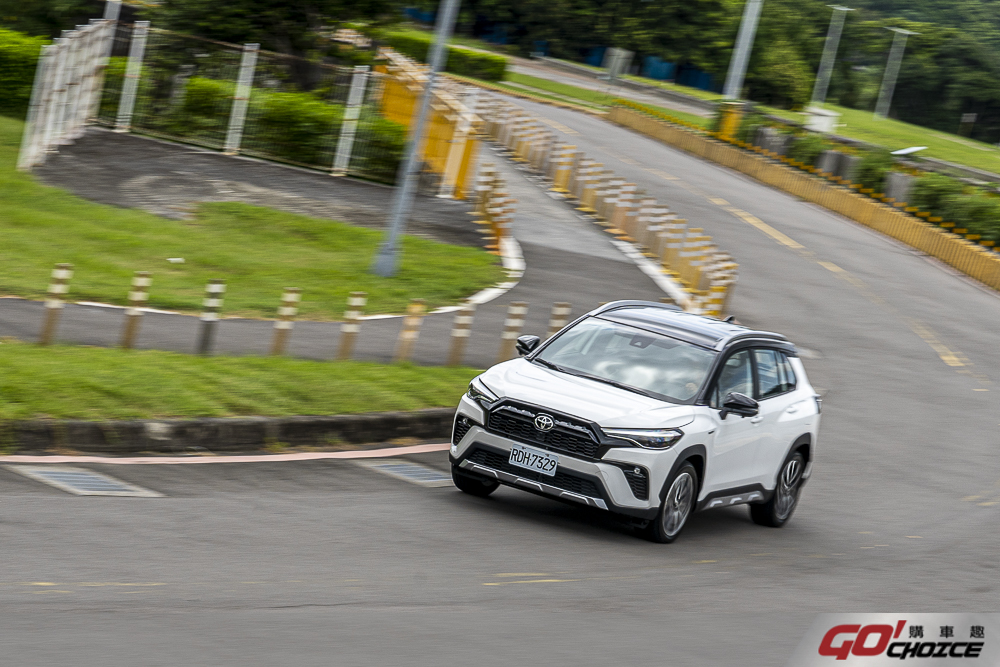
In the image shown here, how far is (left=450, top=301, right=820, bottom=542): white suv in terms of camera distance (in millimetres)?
9758

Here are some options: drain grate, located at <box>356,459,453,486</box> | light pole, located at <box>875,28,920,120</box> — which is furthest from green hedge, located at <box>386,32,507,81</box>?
drain grate, located at <box>356,459,453,486</box>

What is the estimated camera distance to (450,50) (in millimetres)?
69500

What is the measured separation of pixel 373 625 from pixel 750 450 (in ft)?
16.5

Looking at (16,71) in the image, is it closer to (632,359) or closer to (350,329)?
(350,329)

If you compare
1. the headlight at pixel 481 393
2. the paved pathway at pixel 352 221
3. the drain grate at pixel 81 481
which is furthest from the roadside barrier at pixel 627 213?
the drain grate at pixel 81 481

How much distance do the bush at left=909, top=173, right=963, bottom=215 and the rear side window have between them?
28904mm

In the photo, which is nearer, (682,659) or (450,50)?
(682,659)

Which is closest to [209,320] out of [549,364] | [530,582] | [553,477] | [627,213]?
[549,364]

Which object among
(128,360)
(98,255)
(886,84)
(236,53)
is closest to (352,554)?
(128,360)

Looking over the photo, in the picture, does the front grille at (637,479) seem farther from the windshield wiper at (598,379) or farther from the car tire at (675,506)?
the windshield wiper at (598,379)

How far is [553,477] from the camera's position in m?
9.81

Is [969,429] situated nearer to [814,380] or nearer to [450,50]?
[814,380]

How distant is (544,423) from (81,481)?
3478 mm

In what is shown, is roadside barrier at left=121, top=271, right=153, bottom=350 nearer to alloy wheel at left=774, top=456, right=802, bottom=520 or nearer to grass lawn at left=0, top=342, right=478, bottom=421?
grass lawn at left=0, top=342, right=478, bottom=421
